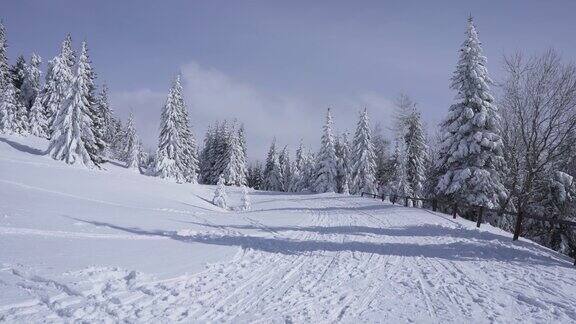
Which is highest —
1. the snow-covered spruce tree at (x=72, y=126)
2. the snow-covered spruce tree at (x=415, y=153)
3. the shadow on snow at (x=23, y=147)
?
the snow-covered spruce tree at (x=415, y=153)

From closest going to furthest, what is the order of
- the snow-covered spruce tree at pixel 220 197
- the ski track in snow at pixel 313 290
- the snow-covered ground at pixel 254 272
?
the ski track in snow at pixel 313 290
the snow-covered ground at pixel 254 272
the snow-covered spruce tree at pixel 220 197

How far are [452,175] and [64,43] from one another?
4626 cm

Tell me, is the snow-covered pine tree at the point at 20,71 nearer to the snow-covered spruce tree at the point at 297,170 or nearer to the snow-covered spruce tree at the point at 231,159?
the snow-covered spruce tree at the point at 231,159

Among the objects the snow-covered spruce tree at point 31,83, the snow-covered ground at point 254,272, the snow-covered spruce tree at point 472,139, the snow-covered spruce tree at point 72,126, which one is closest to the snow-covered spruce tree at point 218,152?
the snow-covered spruce tree at point 31,83

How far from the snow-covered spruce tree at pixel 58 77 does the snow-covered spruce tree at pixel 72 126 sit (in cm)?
1279

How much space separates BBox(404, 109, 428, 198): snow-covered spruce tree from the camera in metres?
50.9

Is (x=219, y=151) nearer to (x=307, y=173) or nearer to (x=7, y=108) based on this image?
(x=307, y=173)

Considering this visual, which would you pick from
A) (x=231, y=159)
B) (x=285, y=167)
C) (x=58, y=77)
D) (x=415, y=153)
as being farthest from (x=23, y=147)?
(x=285, y=167)

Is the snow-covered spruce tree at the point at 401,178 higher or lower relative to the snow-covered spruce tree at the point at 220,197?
higher

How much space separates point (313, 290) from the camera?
27.7 ft

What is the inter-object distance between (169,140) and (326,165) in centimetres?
2411

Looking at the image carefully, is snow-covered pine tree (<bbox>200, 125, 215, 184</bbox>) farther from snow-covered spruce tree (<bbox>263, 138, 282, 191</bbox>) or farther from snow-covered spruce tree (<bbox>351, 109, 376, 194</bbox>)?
snow-covered spruce tree (<bbox>351, 109, 376, 194</bbox>)

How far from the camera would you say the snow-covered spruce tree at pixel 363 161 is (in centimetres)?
5862

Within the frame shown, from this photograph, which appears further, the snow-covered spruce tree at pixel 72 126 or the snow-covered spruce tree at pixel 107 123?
the snow-covered spruce tree at pixel 107 123
